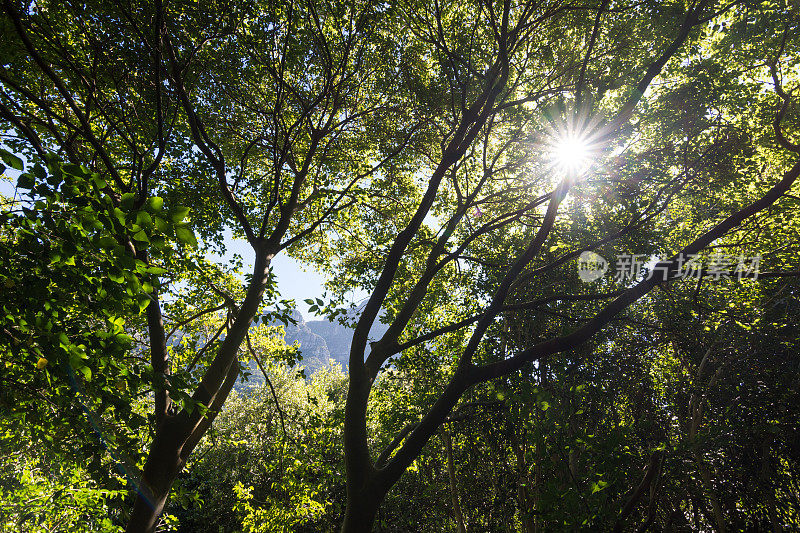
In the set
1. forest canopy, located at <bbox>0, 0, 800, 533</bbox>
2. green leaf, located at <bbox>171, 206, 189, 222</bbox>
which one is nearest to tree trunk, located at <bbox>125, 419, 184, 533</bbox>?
forest canopy, located at <bbox>0, 0, 800, 533</bbox>

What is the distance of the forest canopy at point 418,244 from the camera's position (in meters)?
3.45

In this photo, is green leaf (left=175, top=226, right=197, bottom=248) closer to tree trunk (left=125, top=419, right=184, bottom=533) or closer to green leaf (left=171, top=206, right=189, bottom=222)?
green leaf (left=171, top=206, right=189, bottom=222)

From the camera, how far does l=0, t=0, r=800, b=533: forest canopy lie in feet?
11.3

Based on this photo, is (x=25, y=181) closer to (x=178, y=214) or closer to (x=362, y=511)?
(x=178, y=214)

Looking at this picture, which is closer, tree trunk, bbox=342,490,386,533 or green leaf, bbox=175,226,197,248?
green leaf, bbox=175,226,197,248

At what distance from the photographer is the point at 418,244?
6.64 meters

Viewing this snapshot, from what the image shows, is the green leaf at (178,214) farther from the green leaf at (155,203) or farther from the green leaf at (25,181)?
the green leaf at (25,181)

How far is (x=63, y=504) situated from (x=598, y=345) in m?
10.9

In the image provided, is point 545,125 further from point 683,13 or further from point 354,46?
point 354,46

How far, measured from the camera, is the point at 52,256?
2.39 m

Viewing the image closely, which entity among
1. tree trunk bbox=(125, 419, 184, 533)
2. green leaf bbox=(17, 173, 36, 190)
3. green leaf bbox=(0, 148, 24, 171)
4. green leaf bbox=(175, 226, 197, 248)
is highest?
green leaf bbox=(17, 173, 36, 190)

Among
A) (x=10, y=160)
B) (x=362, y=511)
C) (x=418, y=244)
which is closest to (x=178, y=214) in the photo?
(x=10, y=160)

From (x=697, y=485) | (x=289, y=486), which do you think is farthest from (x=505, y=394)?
(x=697, y=485)

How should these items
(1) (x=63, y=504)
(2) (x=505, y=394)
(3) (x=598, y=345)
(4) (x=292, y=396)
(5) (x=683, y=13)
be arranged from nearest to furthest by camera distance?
(2) (x=505, y=394)
(5) (x=683, y=13)
(1) (x=63, y=504)
(3) (x=598, y=345)
(4) (x=292, y=396)
